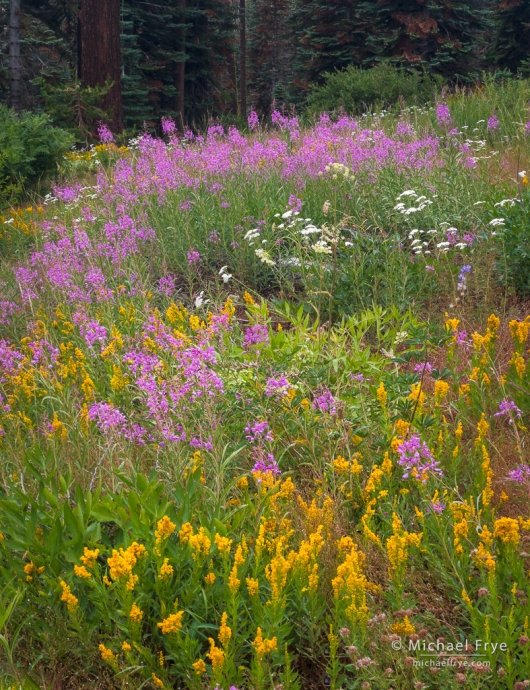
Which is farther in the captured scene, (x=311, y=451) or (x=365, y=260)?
(x=365, y=260)

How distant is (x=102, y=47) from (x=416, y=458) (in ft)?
44.0

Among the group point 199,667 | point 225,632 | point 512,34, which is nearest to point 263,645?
point 225,632

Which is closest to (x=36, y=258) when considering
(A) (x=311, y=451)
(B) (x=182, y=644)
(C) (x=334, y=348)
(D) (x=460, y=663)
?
(C) (x=334, y=348)

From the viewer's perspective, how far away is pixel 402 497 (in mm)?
2727

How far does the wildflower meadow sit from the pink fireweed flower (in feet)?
0.05

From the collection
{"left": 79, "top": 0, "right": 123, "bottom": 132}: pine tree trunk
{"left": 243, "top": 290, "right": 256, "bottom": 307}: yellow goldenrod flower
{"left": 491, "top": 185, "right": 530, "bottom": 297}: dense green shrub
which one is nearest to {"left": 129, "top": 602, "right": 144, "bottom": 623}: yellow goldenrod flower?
{"left": 243, "top": 290, "right": 256, "bottom": 307}: yellow goldenrod flower

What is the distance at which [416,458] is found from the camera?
2.50 m

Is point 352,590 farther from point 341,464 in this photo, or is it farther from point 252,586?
point 341,464

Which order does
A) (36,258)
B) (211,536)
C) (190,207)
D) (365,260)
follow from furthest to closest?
(190,207) → (36,258) → (365,260) → (211,536)

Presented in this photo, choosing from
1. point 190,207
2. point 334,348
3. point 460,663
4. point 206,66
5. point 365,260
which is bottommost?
point 460,663

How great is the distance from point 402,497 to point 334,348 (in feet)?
4.20

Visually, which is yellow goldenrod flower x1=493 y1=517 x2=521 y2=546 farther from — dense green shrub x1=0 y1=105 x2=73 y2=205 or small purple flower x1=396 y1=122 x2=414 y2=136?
dense green shrub x1=0 y1=105 x2=73 y2=205

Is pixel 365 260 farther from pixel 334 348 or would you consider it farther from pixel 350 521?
pixel 350 521

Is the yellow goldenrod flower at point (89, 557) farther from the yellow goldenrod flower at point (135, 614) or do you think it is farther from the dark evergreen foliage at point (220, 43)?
the dark evergreen foliage at point (220, 43)
